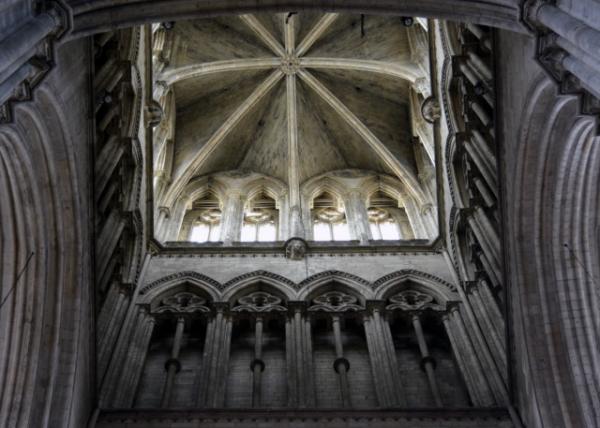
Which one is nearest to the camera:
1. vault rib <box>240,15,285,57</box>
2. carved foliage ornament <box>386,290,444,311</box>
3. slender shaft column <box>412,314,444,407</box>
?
slender shaft column <box>412,314,444,407</box>

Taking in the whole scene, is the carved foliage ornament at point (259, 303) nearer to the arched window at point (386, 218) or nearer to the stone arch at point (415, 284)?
the stone arch at point (415, 284)

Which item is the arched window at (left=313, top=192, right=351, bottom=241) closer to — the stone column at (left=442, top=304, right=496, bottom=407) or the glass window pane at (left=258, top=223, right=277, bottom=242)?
the glass window pane at (left=258, top=223, right=277, bottom=242)

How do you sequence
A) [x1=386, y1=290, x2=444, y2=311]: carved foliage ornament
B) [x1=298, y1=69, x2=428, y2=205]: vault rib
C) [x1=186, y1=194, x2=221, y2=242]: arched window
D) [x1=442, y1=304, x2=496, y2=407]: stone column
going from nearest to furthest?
[x1=442, y1=304, x2=496, y2=407]: stone column → [x1=386, y1=290, x2=444, y2=311]: carved foliage ornament → [x1=186, y1=194, x2=221, y2=242]: arched window → [x1=298, y1=69, x2=428, y2=205]: vault rib

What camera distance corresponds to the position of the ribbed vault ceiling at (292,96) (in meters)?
23.1

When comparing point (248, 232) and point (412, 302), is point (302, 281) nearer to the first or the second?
point (412, 302)

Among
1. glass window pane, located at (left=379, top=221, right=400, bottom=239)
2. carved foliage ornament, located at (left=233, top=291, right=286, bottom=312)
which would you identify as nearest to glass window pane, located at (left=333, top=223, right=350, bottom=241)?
glass window pane, located at (left=379, top=221, right=400, bottom=239)

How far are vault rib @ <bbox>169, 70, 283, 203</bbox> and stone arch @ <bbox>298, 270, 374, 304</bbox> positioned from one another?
6.52 metres

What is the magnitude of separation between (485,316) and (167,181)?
11.2 m

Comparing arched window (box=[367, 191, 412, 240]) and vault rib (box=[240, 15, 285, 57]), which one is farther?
vault rib (box=[240, 15, 285, 57])

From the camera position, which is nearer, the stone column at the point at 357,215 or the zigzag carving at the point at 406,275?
the zigzag carving at the point at 406,275

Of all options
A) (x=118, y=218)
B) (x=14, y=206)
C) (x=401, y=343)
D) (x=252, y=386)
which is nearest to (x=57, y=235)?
(x=14, y=206)

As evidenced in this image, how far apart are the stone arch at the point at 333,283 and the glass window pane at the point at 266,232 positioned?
3736mm

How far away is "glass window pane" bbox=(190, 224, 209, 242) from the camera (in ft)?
68.0

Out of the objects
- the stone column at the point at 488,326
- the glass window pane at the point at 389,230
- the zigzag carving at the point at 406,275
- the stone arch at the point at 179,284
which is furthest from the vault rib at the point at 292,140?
the stone column at the point at 488,326
